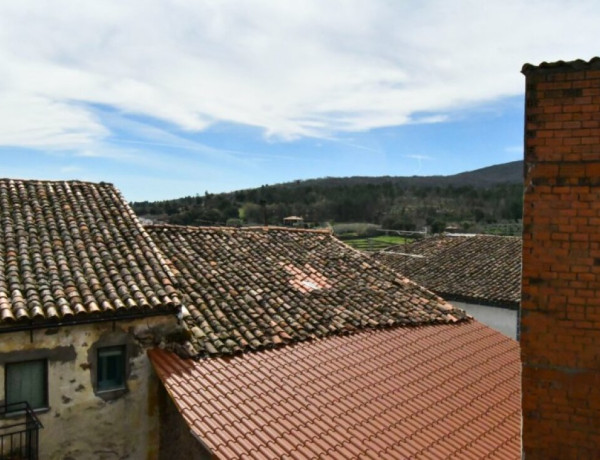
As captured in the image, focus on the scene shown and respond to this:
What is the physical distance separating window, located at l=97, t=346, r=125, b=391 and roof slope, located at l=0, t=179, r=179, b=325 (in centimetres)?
74

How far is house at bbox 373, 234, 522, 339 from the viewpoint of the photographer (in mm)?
16891

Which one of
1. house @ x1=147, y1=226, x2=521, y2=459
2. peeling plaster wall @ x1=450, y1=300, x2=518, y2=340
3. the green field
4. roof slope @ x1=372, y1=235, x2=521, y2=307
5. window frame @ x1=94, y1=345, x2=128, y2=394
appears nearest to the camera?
house @ x1=147, y1=226, x2=521, y2=459

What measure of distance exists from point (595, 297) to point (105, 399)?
7148 millimetres

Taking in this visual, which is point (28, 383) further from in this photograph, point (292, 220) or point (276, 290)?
point (292, 220)

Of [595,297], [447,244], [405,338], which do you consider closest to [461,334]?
[405,338]

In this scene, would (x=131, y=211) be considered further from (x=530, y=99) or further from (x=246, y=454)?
(x=530, y=99)

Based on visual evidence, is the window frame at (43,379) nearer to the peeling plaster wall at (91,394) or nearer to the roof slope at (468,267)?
the peeling plaster wall at (91,394)

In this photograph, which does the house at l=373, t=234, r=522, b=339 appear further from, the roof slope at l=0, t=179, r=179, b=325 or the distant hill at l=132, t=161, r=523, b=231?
the distant hill at l=132, t=161, r=523, b=231

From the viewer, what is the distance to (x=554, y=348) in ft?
15.1

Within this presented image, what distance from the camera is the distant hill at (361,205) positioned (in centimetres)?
5609

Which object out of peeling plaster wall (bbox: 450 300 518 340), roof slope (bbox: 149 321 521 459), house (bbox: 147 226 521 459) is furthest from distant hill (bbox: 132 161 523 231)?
roof slope (bbox: 149 321 521 459)

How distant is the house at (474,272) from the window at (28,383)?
13.4 metres

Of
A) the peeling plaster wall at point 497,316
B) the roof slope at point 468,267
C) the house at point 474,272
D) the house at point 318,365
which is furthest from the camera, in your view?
the roof slope at point 468,267

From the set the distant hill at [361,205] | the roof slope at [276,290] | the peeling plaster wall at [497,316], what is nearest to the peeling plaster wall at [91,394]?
the roof slope at [276,290]
